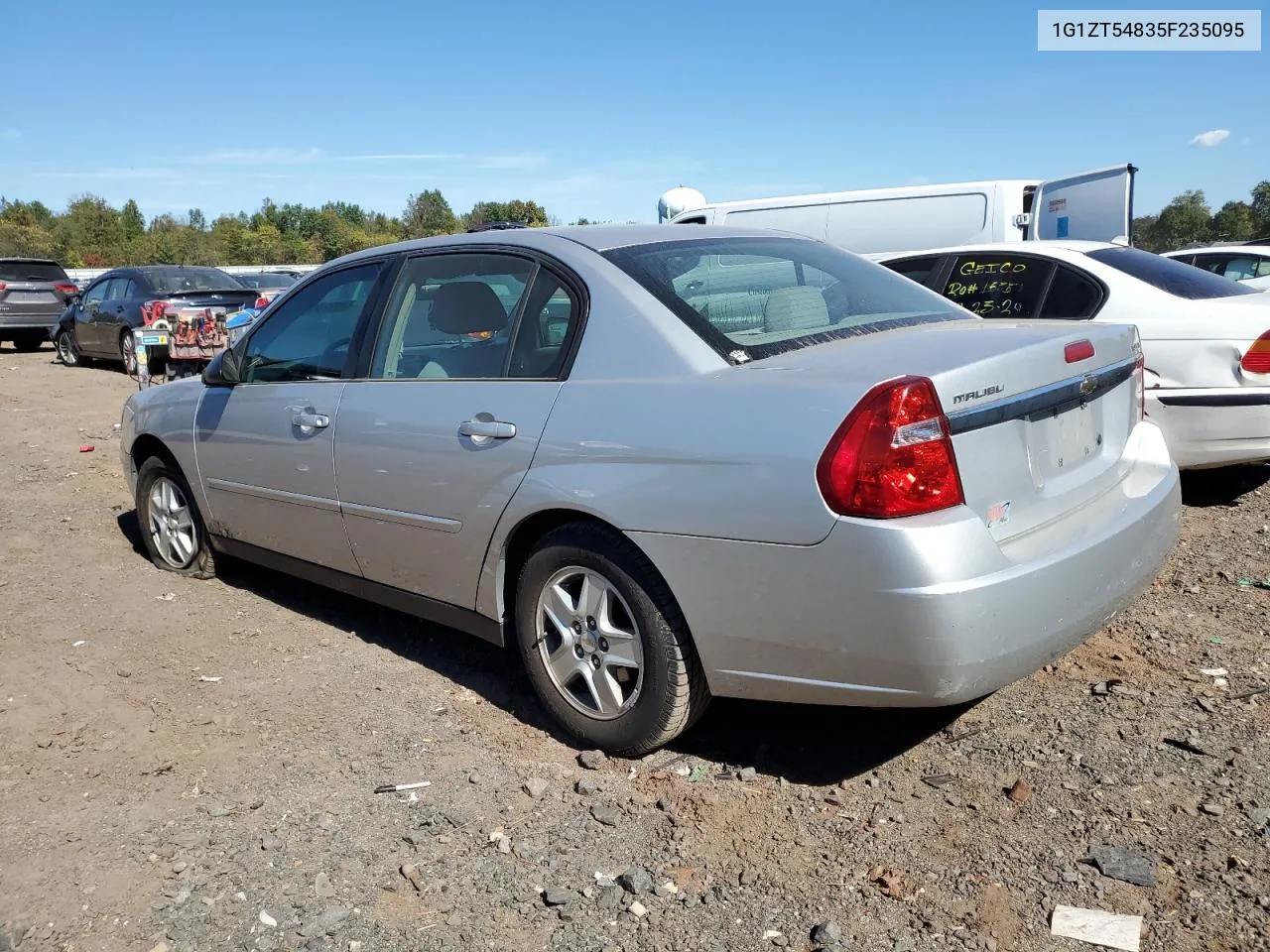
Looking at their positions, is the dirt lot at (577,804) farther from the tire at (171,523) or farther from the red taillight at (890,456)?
the red taillight at (890,456)

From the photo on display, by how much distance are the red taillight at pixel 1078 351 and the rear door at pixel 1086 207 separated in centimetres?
789

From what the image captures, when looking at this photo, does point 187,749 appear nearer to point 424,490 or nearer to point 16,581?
point 424,490

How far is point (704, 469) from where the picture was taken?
9.11 ft

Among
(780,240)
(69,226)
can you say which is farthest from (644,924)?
(69,226)

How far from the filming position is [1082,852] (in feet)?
8.64

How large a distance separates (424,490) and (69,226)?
7816 cm

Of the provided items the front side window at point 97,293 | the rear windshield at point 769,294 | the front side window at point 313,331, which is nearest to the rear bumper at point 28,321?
the front side window at point 97,293

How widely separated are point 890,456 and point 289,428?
Answer: 2.67 metres

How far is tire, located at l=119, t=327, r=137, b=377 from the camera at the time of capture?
14456mm

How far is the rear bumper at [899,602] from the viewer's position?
251 cm

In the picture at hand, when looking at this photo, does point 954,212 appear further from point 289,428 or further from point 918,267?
point 289,428

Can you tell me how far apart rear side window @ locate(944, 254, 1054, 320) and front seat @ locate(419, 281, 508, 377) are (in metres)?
3.51

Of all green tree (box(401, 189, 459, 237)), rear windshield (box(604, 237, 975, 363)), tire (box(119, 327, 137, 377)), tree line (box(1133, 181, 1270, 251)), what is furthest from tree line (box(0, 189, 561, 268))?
rear windshield (box(604, 237, 975, 363))

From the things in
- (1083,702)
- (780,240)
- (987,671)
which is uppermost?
(780,240)
